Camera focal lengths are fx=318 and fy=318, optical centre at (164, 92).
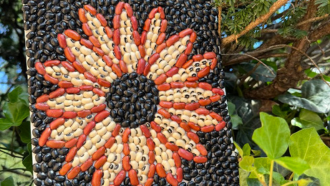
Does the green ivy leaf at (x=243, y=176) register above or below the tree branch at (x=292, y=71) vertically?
below

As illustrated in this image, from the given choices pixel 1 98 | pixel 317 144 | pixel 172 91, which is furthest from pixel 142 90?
pixel 1 98

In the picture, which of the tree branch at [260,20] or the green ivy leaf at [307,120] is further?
the green ivy leaf at [307,120]

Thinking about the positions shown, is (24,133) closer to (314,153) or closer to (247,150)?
(247,150)

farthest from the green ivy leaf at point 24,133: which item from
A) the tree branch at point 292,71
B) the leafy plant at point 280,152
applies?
the tree branch at point 292,71

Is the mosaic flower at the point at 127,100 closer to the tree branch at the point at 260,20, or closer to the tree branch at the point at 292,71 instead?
the tree branch at the point at 260,20

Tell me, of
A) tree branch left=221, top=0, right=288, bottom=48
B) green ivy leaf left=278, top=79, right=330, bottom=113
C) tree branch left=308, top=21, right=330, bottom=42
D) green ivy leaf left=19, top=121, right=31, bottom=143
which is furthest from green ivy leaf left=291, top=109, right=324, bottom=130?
green ivy leaf left=19, top=121, right=31, bottom=143

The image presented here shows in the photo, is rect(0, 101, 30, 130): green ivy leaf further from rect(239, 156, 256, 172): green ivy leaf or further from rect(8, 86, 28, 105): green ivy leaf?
rect(239, 156, 256, 172): green ivy leaf

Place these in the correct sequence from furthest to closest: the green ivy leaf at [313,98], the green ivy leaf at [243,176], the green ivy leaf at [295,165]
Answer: the green ivy leaf at [313,98]
the green ivy leaf at [243,176]
the green ivy leaf at [295,165]

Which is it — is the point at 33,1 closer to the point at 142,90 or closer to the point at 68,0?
the point at 68,0

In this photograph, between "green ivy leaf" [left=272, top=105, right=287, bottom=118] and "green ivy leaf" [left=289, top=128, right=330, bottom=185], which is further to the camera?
"green ivy leaf" [left=272, top=105, right=287, bottom=118]
